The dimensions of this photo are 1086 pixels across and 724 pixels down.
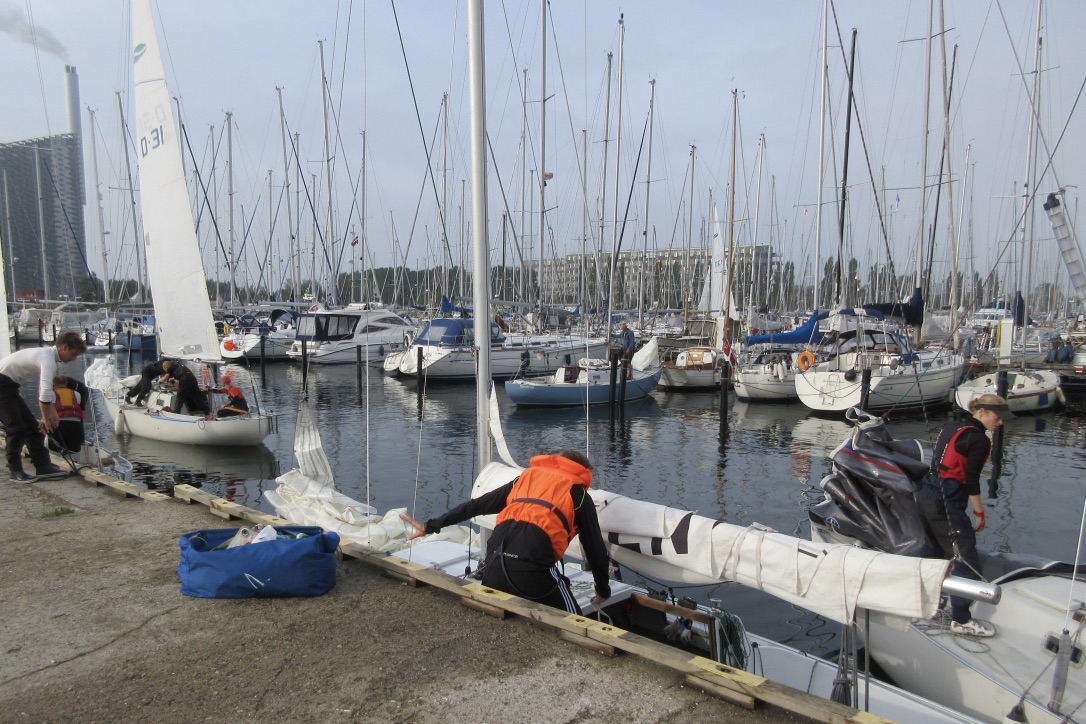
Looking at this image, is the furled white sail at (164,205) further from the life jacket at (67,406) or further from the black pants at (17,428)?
the black pants at (17,428)

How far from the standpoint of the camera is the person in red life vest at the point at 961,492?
5.24 metres

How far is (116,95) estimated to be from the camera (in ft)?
97.9

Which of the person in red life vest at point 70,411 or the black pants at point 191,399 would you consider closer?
the person in red life vest at point 70,411

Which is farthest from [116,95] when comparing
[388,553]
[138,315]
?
[388,553]

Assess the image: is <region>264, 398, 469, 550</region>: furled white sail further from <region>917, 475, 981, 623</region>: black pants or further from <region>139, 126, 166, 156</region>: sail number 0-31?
<region>139, 126, 166, 156</region>: sail number 0-31

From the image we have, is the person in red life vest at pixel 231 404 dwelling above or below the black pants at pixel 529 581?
below

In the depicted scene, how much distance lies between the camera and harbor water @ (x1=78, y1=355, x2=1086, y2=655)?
1104cm

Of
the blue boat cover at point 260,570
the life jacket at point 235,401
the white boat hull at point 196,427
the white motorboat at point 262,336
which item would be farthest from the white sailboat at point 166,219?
the white motorboat at point 262,336

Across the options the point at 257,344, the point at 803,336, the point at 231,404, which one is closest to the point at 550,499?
the point at 231,404

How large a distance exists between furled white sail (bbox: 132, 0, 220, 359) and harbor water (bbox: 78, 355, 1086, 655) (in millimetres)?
3147

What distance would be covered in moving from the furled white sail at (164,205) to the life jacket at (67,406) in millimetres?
3725

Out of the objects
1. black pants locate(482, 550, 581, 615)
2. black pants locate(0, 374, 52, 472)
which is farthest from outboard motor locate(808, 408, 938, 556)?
black pants locate(0, 374, 52, 472)

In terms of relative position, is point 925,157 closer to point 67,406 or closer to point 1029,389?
point 1029,389

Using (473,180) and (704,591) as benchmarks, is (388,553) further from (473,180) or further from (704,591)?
(704,591)
